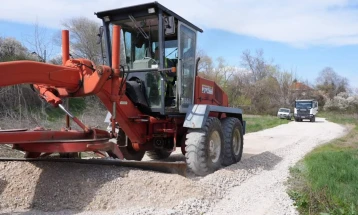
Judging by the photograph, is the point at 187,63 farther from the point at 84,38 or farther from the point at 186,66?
the point at 84,38

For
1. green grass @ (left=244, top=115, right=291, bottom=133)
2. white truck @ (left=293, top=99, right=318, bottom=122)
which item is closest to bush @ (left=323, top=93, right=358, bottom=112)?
white truck @ (left=293, top=99, right=318, bottom=122)

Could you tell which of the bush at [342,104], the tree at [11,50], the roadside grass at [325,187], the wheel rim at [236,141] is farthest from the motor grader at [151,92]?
the bush at [342,104]

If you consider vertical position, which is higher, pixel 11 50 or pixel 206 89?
pixel 11 50

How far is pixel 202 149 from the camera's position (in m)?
6.71

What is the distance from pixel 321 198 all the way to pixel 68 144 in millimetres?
3625

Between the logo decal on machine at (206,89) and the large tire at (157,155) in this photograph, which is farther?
the large tire at (157,155)

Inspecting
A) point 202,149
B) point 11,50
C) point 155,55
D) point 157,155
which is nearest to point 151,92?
point 155,55

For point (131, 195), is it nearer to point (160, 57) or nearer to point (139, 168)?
point (139, 168)

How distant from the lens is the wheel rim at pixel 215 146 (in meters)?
7.46

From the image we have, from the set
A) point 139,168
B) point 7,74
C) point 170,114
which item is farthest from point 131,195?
point 170,114

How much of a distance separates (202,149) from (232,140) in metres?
1.74

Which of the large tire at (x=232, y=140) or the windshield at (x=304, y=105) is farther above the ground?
the windshield at (x=304, y=105)

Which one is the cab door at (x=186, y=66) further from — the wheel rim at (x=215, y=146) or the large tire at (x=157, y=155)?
the large tire at (x=157, y=155)

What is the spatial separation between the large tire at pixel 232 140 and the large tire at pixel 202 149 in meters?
0.67
